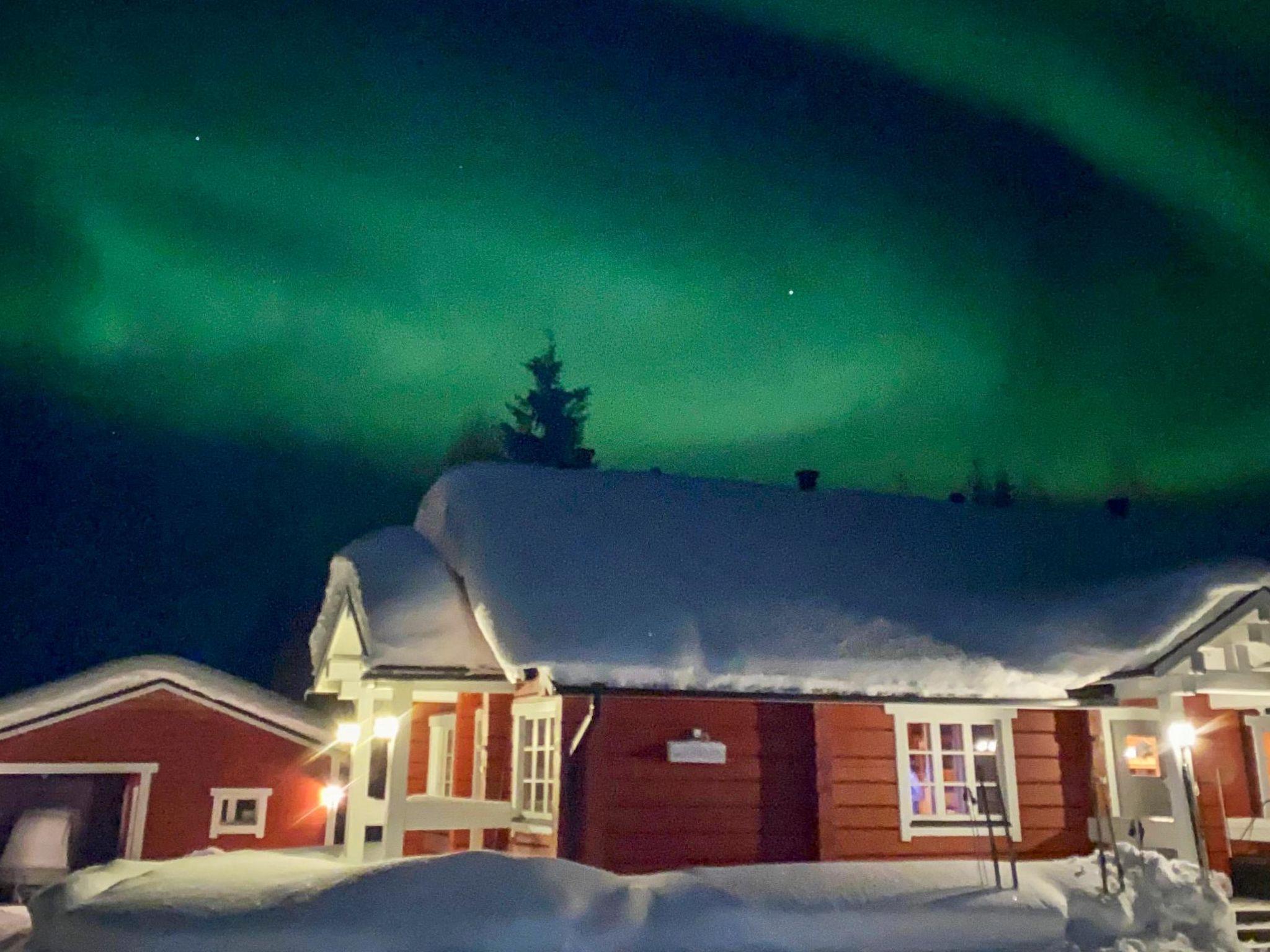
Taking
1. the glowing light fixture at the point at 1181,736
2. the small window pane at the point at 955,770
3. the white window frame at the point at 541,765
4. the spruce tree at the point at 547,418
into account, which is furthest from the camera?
the spruce tree at the point at 547,418

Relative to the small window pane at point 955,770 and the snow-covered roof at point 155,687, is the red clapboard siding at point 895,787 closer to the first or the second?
the small window pane at point 955,770

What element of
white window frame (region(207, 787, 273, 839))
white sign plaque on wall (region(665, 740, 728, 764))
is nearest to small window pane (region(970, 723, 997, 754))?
white sign plaque on wall (region(665, 740, 728, 764))

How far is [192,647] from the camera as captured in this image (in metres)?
69.4

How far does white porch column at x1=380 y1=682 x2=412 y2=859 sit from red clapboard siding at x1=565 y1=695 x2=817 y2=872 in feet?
6.25

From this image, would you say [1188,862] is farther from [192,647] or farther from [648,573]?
[192,647]

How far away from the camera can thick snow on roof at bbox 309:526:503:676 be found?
11.8 m

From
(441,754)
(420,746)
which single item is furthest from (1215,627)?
(420,746)

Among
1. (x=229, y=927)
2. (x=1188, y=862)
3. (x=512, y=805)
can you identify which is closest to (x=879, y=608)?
(x=1188, y=862)

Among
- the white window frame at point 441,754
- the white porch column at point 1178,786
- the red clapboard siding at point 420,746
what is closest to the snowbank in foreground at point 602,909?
the white porch column at point 1178,786

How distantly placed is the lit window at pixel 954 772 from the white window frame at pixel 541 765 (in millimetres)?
4321

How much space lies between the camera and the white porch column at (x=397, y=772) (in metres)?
11.5

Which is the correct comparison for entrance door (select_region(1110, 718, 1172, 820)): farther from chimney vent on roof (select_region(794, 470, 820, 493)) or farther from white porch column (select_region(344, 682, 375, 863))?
white porch column (select_region(344, 682, 375, 863))

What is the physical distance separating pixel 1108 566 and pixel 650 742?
8973 millimetres

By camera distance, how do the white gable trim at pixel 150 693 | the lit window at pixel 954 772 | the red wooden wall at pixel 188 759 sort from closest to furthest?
the lit window at pixel 954 772 < the white gable trim at pixel 150 693 < the red wooden wall at pixel 188 759
